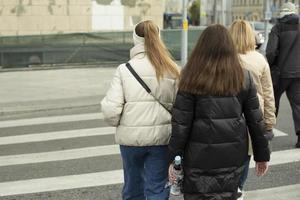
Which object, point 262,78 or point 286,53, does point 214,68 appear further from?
point 286,53

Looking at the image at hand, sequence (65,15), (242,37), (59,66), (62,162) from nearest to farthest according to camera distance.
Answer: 1. (242,37)
2. (62,162)
3. (59,66)
4. (65,15)

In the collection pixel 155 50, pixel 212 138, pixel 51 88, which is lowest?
pixel 51 88

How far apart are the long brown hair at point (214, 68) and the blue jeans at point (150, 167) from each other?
68 centimetres

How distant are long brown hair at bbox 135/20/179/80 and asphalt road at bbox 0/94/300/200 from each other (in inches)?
76.7

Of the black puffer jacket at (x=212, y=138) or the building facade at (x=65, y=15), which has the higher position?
the building facade at (x=65, y=15)

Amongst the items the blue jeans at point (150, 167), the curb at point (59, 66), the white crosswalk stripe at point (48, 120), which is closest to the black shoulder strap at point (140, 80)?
the blue jeans at point (150, 167)

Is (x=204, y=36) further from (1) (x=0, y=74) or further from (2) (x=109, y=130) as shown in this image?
Answer: (1) (x=0, y=74)

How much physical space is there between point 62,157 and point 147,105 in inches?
130

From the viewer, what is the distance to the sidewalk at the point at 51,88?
397 inches

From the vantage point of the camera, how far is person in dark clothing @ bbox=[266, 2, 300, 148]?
6.42 metres

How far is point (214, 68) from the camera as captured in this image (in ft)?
10.3

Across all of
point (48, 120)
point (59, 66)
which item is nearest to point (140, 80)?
point (48, 120)

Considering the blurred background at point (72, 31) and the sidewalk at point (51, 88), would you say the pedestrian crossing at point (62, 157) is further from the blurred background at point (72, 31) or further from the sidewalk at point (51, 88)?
the blurred background at point (72, 31)

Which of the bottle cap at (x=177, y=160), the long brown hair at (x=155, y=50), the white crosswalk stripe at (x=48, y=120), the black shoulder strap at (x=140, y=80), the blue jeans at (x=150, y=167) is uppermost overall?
the long brown hair at (x=155, y=50)
